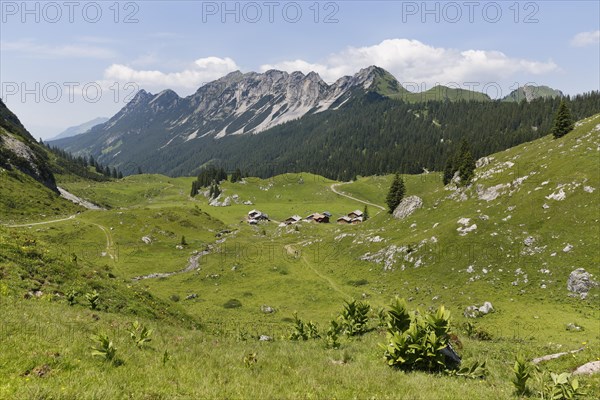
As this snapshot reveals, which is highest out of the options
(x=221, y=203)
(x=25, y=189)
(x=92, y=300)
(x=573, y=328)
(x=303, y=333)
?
(x=25, y=189)

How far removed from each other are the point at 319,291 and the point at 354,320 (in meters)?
41.4

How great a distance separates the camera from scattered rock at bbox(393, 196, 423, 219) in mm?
85938

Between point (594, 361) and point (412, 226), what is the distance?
65.1 metres

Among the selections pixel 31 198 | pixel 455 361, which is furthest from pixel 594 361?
pixel 31 198

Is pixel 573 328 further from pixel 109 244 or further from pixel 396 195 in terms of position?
pixel 109 244

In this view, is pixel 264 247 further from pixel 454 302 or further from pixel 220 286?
pixel 454 302

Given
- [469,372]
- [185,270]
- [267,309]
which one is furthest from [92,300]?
[185,270]

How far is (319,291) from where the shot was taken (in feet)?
205

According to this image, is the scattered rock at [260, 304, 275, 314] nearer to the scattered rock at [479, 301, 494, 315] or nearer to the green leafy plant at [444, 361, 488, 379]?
the scattered rock at [479, 301, 494, 315]

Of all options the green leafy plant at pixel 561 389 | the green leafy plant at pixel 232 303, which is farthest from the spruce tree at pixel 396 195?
the green leafy plant at pixel 561 389

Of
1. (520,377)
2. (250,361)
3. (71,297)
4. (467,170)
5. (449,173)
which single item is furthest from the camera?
(449,173)

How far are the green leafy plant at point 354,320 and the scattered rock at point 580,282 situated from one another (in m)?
37.0

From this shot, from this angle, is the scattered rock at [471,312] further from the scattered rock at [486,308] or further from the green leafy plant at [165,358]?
the green leafy plant at [165,358]

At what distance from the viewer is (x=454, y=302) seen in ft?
160
